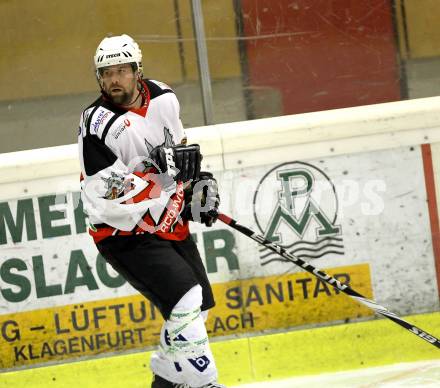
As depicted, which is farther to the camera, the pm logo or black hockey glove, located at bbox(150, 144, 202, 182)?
the pm logo

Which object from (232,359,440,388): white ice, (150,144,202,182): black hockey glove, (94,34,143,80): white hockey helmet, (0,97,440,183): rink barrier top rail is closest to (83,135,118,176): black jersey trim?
(150,144,202,182): black hockey glove

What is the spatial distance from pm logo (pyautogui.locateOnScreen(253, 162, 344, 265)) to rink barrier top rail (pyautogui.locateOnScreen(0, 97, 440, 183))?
9cm

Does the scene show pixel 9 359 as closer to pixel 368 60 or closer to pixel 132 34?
pixel 132 34

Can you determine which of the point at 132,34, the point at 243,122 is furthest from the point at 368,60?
the point at 132,34

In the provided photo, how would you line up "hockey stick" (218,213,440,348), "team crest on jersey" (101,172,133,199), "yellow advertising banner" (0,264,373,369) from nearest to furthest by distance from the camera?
"team crest on jersey" (101,172,133,199)
"hockey stick" (218,213,440,348)
"yellow advertising banner" (0,264,373,369)

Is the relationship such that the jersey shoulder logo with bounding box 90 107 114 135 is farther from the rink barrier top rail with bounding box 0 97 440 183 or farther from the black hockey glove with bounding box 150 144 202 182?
the rink barrier top rail with bounding box 0 97 440 183

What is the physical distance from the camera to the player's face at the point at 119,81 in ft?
12.7

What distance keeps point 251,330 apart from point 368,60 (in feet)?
4.37

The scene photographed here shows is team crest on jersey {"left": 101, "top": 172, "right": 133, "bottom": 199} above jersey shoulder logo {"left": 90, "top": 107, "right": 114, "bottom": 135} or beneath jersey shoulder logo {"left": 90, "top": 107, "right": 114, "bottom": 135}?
beneath

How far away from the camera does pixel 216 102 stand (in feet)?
15.9

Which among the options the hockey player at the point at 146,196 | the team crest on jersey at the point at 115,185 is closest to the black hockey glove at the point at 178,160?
the hockey player at the point at 146,196

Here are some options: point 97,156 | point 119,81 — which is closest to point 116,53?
point 119,81

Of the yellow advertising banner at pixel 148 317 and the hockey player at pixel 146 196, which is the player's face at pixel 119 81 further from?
the yellow advertising banner at pixel 148 317

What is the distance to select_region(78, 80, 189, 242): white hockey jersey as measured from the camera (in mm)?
3801
